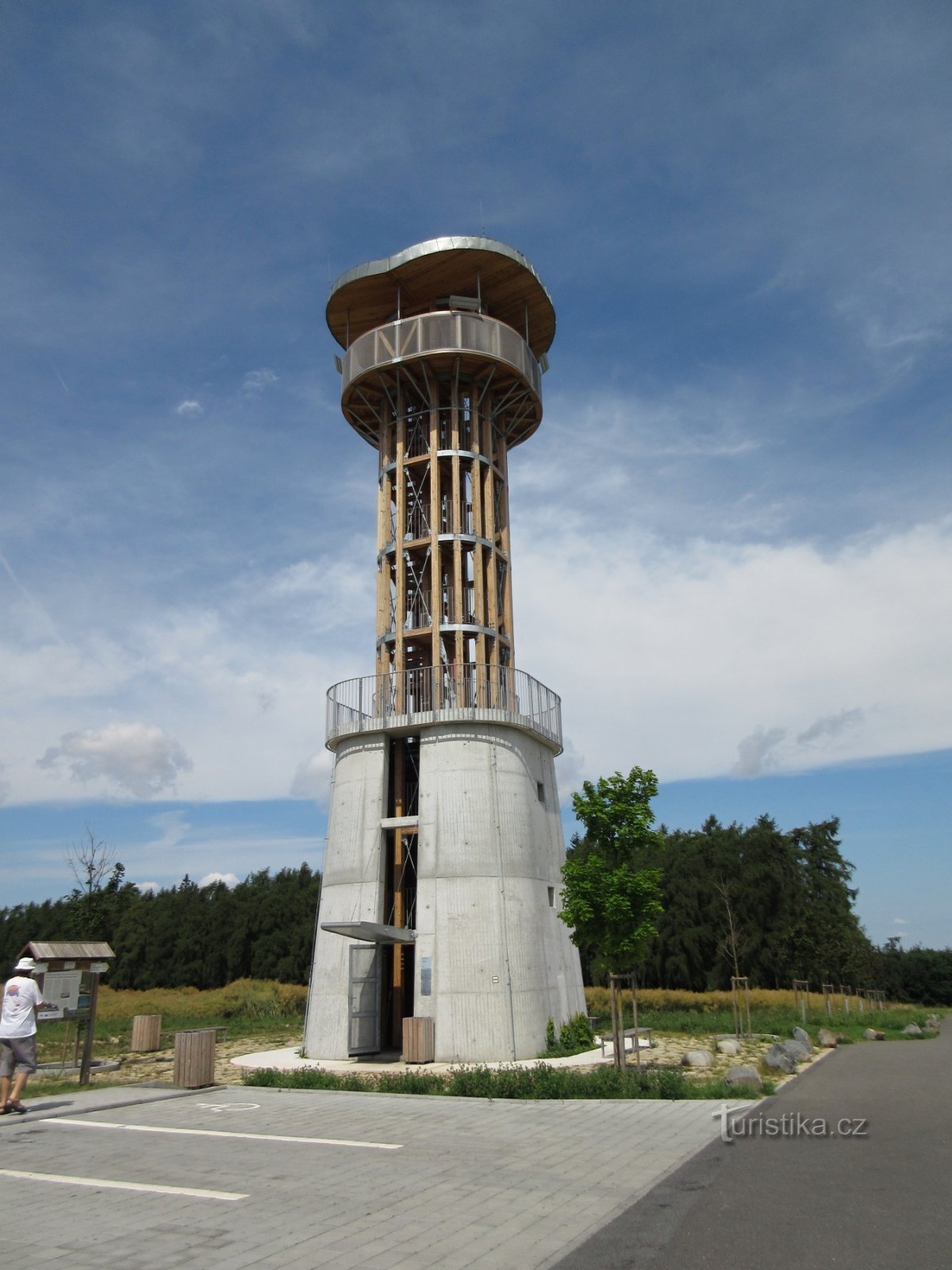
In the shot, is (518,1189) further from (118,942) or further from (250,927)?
(118,942)

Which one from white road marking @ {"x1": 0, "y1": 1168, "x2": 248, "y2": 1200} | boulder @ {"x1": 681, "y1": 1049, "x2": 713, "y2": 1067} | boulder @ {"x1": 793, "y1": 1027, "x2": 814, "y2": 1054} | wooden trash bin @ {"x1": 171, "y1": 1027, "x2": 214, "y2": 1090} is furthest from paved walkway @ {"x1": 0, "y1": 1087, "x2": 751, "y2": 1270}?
boulder @ {"x1": 793, "y1": 1027, "x2": 814, "y2": 1054}

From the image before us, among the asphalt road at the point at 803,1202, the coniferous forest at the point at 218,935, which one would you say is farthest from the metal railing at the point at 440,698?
the coniferous forest at the point at 218,935

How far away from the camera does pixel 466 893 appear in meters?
18.9

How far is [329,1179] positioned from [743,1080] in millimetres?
6504

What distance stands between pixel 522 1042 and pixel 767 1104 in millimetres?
7669

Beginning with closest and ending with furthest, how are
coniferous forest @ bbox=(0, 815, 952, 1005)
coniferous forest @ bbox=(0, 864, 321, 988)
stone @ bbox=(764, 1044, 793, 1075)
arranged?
1. stone @ bbox=(764, 1044, 793, 1075)
2. coniferous forest @ bbox=(0, 815, 952, 1005)
3. coniferous forest @ bbox=(0, 864, 321, 988)

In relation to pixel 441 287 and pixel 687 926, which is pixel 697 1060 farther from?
pixel 687 926

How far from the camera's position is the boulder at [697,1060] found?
51.3ft

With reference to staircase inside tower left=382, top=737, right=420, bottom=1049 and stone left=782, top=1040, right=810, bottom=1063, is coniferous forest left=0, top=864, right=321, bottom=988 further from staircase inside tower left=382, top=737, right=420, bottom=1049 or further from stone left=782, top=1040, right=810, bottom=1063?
stone left=782, top=1040, right=810, bottom=1063

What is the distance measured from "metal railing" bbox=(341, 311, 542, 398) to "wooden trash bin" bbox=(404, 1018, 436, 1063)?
16058mm

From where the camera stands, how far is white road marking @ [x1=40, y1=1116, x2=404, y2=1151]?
9289mm

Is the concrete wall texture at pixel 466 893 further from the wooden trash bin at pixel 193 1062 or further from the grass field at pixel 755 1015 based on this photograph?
the grass field at pixel 755 1015

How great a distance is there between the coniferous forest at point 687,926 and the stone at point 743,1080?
91.2 ft

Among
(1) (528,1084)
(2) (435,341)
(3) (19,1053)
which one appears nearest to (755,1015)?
(1) (528,1084)
